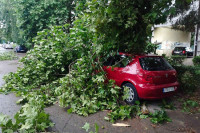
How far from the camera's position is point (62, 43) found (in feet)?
20.0

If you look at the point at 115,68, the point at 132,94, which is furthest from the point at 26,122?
the point at 115,68

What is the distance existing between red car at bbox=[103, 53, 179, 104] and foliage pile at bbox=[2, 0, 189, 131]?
1.17 feet

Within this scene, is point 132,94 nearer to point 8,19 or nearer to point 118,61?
point 118,61

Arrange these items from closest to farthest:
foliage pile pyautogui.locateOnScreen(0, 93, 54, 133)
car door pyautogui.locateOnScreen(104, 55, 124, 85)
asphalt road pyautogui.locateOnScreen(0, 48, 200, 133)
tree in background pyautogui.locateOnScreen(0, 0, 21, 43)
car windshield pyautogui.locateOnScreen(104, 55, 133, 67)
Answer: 1. foliage pile pyautogui.locateOnScreen(0, 93, 54, 133)
2. asphalt road pyautogui.locateOnScreen(0, 48, 200, 133)
3. car windshield pyautogui.locateOnScreen(104, 55, 133, 67)
4. car door pyautogui.locateOnScreen(104, 55, 124, 85)
5. tree in background pyautogui.locateOnScreen(0, 0, 21, 43)

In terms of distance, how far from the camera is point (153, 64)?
4.61 metres

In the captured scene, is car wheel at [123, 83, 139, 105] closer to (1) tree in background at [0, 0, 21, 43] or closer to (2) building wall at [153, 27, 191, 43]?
(2) building wall at [153, 27, 191, 43]

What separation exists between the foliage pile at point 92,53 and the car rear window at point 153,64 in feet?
1.15

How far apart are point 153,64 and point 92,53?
1.98 meters

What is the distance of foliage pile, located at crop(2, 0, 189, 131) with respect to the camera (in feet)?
13.0

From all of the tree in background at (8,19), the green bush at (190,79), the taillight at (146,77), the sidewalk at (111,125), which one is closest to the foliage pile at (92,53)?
the sidewalk at (111,125)

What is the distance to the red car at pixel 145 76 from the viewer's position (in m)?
4.33

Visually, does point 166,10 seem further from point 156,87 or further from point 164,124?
point 164,124

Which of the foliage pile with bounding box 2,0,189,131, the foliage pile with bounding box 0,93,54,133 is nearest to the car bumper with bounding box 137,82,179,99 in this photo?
the foliage pile with bounding box 2,0,189,131

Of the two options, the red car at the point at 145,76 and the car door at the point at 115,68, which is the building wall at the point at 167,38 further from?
the red car at the point at 145,76
